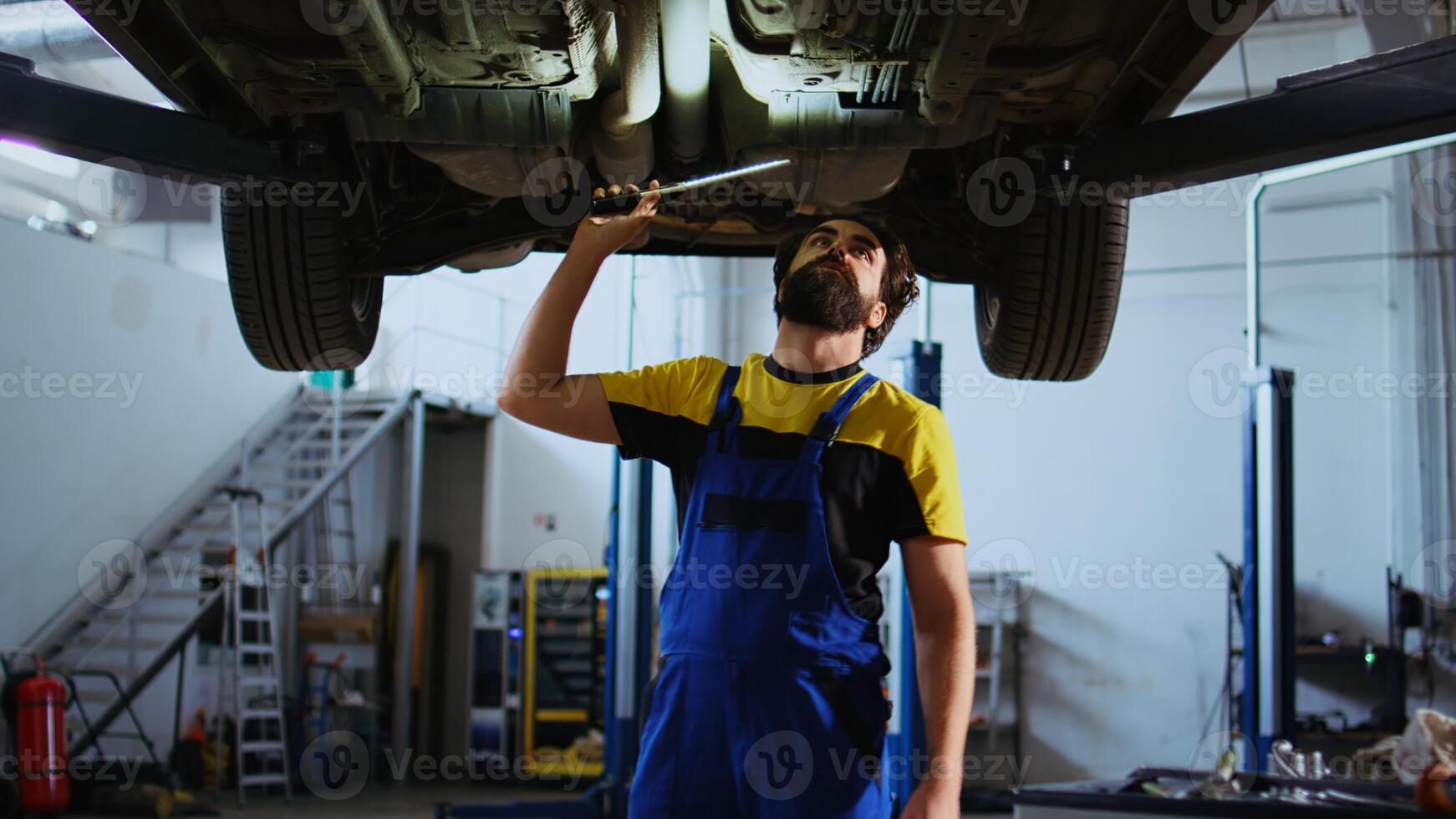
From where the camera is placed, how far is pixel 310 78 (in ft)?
7.04

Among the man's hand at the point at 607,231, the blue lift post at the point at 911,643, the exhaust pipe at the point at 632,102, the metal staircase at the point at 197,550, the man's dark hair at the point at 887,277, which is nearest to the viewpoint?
the man's hand at the point at 607,231

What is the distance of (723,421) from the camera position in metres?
1.63

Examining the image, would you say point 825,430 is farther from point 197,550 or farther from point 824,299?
point 197,550

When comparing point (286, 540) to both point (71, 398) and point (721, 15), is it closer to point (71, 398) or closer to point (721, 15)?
point (71, 398)

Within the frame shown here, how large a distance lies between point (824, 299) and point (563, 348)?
14.3 inches

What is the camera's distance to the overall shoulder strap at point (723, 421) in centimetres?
162

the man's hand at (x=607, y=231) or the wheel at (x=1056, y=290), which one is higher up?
the wheel at (x=1056, y=290)

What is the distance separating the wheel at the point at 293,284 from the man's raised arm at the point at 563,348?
1.14 metres

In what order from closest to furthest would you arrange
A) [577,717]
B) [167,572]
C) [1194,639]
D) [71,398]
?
[71,398] < [167,572] < [1194,639] < [577,717]

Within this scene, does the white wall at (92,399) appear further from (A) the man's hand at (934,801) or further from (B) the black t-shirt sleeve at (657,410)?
(A) the man's hand at (934,801)

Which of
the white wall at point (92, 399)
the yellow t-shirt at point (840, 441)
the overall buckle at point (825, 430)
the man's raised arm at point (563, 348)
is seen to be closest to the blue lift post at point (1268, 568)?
the yellow t-shirt at point (840, 441)

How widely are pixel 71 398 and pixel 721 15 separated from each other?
21.6 feet

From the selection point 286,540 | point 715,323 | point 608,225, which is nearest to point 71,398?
point 286,540

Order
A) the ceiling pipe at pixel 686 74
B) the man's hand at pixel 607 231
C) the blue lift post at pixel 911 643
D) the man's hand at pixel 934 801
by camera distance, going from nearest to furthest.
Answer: the man's hand at pixel 934 801 < the man's hand at pixel 607 231 < the ceiling pipe at pixel 686 74 < the blue lift post at pixel 911 643
